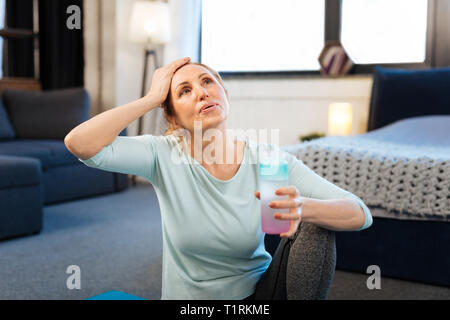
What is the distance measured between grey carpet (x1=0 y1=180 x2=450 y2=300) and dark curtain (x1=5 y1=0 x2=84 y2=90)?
6.36 ft

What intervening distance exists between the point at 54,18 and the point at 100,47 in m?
0.62

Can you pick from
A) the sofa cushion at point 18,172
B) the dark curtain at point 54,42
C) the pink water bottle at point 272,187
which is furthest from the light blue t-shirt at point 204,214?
the dark curtain at point 54,42

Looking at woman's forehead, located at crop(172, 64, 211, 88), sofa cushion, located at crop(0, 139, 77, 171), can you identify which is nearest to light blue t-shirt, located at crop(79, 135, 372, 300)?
woman's forehead, located at crop(172, 64, 211, 88)

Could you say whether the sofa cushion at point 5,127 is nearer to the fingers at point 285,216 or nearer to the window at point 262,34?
the window at point 262,34

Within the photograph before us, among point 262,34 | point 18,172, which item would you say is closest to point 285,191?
point 18,172

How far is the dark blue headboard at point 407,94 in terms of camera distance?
11.0 feet

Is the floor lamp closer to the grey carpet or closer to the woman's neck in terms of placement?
the grey carpet

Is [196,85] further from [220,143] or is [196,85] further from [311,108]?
[311,108]

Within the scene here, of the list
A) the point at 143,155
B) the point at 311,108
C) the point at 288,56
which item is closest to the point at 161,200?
the point at 143,155

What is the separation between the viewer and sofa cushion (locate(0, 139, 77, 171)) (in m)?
3.41

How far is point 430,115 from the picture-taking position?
3373 millimetres

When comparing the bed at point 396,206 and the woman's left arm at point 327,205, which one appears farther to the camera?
the bed at point 396,206

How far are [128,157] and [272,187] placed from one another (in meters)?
0.40

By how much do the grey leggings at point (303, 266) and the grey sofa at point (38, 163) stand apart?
1.97m
